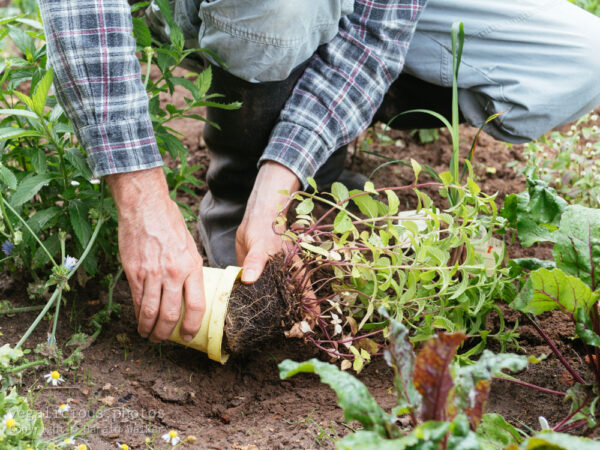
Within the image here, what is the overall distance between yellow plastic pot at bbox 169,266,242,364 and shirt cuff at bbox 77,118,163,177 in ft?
1.08

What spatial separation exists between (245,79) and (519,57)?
99 cm

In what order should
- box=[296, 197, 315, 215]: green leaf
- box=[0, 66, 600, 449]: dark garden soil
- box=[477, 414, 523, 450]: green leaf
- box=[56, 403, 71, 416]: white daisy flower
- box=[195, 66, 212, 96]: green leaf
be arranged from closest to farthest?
box=[477, 414, 523, 450]: green leaf → box=[56, 403, 71, 416]: white daisy flower → box=[0, 66, 600, 449]: dark garden soil → box=[296, 197, 315, 215]: green leaf → box=[195, 66, 212, 96]: green leaf

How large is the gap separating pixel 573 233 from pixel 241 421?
921 millimetres

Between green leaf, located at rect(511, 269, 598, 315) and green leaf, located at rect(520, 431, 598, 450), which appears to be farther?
green leaf, located at rect(511, 269, 598, 315)

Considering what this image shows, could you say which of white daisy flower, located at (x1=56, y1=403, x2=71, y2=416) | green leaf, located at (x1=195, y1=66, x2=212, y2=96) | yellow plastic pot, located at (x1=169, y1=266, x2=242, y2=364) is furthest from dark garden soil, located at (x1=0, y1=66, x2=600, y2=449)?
green leaf, located at (x1=195, y1=66, x2=212, y2=96)

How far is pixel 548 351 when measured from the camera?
62.4 inches

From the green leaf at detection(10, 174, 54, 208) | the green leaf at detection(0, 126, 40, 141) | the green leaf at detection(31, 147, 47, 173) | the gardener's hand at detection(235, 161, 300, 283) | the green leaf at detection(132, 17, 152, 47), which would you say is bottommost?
the gardener's hand at detection(235, 161, 300, 283)

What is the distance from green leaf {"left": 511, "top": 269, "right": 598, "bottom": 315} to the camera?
1218 millimetres

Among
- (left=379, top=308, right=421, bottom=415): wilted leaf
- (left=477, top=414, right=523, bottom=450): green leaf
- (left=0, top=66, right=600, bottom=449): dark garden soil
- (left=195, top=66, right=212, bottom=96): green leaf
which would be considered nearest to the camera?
(left=379, top=308, right=421, bottom=415): wilted leaf

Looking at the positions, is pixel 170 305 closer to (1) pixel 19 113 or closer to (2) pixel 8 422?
(2) pixel 8 422

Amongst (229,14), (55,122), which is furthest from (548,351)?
(55,122)

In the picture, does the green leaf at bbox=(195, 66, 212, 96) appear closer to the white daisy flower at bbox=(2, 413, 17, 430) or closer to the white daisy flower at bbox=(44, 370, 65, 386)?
the white daisy flower at bbox=(44, 370, 65, 386)

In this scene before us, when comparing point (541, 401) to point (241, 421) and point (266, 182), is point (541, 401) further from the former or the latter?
point (266, 182)

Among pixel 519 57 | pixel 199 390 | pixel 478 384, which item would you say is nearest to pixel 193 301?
pixel 199 390
